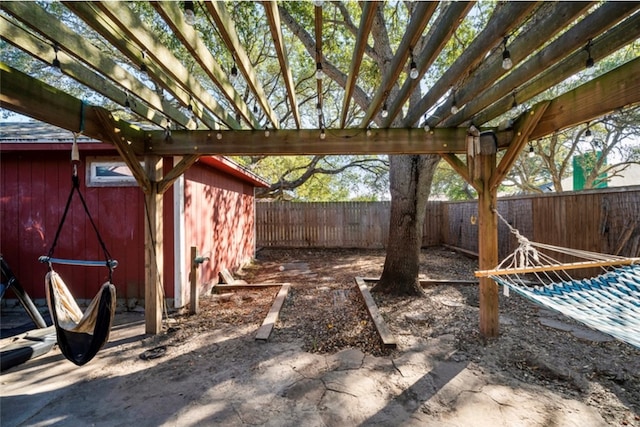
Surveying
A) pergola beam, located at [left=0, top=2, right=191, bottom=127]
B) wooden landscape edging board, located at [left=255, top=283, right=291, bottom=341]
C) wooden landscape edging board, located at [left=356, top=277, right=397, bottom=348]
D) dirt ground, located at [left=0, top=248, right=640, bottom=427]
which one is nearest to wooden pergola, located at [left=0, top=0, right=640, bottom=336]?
pergola beam, located at [left=0, top=2, right=191, bottom=127]

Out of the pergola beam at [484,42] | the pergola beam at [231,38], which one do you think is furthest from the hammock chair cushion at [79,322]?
the pergola beam at [484,42]

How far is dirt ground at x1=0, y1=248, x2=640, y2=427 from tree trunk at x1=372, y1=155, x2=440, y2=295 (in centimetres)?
57

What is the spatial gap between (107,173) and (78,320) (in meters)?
2.40

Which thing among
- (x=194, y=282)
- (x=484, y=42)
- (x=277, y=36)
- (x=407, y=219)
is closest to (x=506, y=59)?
(x=484, y=42)

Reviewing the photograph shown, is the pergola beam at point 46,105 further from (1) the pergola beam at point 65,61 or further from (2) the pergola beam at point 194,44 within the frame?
(2) the pergola beam at point 194,44

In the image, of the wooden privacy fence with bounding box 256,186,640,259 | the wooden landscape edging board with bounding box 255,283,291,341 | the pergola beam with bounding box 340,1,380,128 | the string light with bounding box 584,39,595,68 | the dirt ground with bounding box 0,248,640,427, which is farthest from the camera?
the wooden privacy fence with bounding box 256,186,640,259

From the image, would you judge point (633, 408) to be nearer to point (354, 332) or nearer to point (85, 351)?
point (354, 332)

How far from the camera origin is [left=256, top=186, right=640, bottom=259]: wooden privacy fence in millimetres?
4031

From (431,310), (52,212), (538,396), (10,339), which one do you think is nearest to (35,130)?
(52,212)

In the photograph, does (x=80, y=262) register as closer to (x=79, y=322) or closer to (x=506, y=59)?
(x=79, y=322)

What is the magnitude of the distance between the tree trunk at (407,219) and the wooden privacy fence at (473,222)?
120 cm

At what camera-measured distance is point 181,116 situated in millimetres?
2965

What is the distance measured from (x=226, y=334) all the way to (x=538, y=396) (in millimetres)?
2782

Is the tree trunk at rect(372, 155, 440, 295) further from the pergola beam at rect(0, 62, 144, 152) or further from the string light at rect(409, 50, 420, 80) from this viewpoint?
the pergola beam at rect(0, 62, 144, 152)
